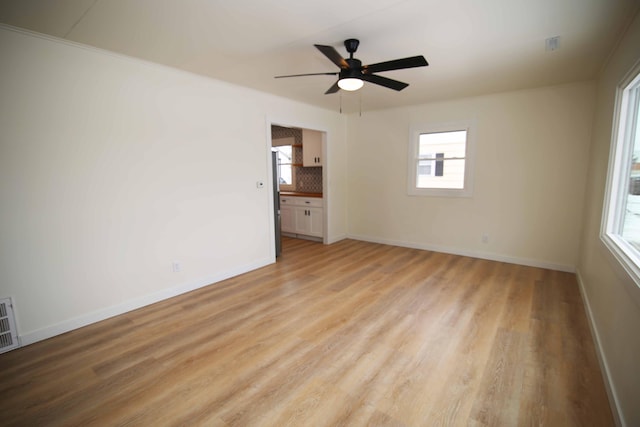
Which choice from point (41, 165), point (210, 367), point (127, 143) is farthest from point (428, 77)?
point (41, 165)

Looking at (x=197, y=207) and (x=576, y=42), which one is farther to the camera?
(x=197, y=207)

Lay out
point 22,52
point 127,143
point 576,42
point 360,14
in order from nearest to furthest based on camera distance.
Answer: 1. point 360,14
2. point 22,52
3. point 576,42
4. point 127,143

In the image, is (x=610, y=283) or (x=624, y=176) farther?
(x=624, y=176)

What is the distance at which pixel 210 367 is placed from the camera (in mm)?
2141

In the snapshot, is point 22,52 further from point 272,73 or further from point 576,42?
point 576,42

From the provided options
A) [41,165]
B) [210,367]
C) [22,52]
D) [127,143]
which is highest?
[22,52]

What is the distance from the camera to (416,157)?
5129 mm

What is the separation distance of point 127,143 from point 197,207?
972 millimetres

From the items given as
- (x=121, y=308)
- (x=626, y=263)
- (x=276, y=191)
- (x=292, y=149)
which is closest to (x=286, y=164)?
(x=292, y=149)

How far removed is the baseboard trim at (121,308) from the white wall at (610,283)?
3.67 metres

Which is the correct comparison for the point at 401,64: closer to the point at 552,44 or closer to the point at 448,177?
the point at 552,44

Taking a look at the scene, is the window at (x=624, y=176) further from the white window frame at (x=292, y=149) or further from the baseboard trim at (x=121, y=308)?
the white window frame at (x=292, y=149)

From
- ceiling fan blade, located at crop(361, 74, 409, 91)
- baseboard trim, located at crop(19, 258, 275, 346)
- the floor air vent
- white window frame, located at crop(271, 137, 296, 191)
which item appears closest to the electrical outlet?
baseboard trim, located at crop(19, 258, 275, 346)

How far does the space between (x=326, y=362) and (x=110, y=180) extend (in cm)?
257
